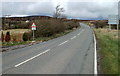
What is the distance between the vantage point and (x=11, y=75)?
22.0 ft

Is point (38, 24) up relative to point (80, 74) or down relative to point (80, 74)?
up

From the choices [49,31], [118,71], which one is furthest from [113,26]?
[118,71]

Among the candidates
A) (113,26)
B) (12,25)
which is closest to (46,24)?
(113,26)

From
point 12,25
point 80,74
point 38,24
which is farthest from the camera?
point 12,25

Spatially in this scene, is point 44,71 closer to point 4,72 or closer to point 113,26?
point 4,72

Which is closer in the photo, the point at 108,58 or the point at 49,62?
the point at 49,62

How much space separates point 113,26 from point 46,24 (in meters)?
52.1

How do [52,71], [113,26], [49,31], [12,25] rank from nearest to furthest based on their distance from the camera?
[52,71] < [49,31] < [113,26] < [12,25]

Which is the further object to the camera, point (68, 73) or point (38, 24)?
point (38, 24)

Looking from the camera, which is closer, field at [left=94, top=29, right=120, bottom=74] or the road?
field at [left=94, top=29, right=120, bottom=74]

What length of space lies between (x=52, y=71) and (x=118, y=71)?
282 centimetres

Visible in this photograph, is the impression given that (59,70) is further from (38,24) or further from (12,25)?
(12,25)

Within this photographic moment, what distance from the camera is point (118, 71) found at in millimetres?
6828

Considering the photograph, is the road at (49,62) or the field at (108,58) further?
the road at (49,62)
